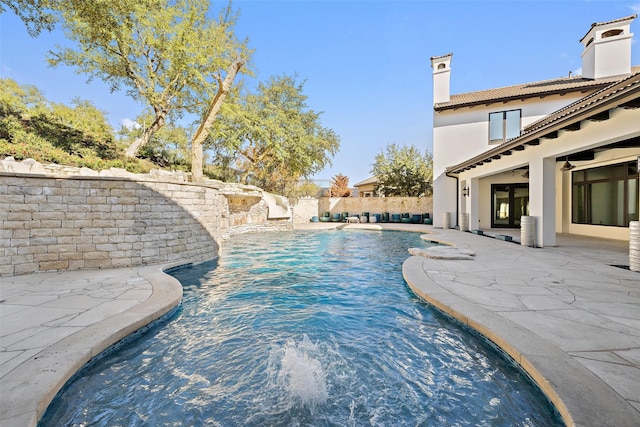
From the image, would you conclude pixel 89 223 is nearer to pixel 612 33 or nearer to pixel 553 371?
pixel 553 371

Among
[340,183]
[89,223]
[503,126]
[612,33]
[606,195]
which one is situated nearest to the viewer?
[89,223]

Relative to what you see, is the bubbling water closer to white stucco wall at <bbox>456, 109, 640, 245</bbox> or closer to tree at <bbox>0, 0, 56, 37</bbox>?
white stucco wall at <bbox>456, 109, 640, 245</bbox>

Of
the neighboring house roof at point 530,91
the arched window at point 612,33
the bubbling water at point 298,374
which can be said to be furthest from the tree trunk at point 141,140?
the arched window at point 612,33

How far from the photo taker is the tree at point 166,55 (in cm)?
1145

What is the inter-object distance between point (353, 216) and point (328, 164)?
15.9 ft

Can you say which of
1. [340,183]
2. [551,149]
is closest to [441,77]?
[551,149]

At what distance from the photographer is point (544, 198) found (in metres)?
7.46

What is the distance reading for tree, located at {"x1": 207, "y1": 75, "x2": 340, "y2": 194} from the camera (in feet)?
53.7

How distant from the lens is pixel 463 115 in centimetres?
1410

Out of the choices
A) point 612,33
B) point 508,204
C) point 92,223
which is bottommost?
point 92,223

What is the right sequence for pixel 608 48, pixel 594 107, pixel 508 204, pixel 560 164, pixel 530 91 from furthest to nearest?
pixel 508 204, pixel 530 91, pixel 608 48, pixel 560 164, pixel 594 107

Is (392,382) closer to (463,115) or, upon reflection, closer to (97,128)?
(463,115)

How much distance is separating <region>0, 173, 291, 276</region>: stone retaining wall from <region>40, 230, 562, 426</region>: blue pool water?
2594mm

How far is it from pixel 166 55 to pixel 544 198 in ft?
49.2
